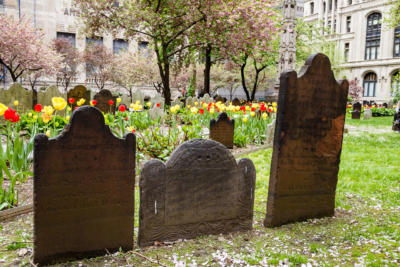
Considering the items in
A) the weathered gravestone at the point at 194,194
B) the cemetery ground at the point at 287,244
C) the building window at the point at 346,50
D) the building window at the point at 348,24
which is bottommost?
the cemetery ground at the point at 287,244

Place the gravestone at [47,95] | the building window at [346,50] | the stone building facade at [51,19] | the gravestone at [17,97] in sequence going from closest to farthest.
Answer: the gravestone at [17,97] < the gravestone at [47,95] < the stone building facade at [51,19] < the building window at [346,50]

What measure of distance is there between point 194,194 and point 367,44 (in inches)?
1925

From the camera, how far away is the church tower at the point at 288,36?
1005 centimetres

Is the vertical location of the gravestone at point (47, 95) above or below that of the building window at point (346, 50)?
below

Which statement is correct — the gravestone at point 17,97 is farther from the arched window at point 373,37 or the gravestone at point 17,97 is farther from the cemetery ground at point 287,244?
the arched window at point 373,37

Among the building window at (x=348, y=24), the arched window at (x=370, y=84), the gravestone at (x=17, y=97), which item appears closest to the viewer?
the gravestone at (x=17, y=97)

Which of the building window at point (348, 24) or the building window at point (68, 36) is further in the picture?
the building window at point (348, 24)

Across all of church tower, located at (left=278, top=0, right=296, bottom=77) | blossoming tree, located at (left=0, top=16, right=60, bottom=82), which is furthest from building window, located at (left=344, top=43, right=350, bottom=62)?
blossoming tree, located at (left=0, top=16, right=60, bottom=82)

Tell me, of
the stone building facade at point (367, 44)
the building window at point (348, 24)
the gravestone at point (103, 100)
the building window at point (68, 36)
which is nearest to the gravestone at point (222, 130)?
the gravestone at point (103, 100)

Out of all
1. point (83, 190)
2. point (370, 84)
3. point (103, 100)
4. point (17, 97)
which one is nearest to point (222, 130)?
point (83, 190)

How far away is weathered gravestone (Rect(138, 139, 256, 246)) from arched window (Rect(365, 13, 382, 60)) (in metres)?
47.4

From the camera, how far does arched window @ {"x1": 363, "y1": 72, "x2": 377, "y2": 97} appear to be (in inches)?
1665

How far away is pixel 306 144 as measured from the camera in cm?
302

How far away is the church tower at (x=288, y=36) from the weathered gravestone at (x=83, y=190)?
8.72m
